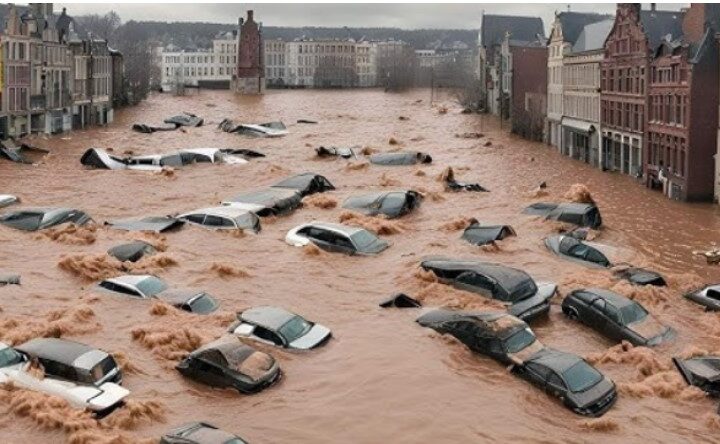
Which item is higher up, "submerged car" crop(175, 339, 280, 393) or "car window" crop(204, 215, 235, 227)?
"car window" crop(204, 215, 235, 227)

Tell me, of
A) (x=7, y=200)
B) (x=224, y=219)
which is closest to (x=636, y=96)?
(x=224, y=219)

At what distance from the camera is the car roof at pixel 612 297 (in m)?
23.2

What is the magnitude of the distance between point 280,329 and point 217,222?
43.5ft

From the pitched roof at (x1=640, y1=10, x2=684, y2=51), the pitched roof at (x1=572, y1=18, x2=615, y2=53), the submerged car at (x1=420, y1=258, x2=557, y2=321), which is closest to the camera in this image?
the submerged car at (x1=420, y1=258, x2=557, y2=321)

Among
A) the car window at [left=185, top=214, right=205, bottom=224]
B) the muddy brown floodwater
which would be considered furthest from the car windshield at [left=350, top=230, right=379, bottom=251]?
the car window at [left=185, top=214, right=205, bottom=224]

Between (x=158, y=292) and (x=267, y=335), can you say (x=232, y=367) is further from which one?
(x=158, y=292)

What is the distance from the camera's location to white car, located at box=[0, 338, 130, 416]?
1755 cm

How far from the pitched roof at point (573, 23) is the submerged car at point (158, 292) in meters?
50.8

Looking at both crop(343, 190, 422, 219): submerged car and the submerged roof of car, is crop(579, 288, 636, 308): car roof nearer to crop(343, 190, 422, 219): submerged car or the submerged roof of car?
the submerged roof of car

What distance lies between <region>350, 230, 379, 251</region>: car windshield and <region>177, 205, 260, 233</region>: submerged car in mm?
4347

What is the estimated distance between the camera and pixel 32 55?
72.2 meters

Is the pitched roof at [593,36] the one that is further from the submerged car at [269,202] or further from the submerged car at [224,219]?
the submerged car at [224,219]

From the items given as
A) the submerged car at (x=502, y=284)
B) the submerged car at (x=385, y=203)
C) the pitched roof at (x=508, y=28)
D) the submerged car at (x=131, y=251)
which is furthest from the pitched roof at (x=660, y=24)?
the pitched roof at (x=508, y=28)

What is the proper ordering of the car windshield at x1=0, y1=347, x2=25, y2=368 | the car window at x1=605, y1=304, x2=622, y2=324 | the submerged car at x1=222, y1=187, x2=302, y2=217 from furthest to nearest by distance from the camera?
the submerged car at x1=222, y1=187, x2=302, y2=217
the car window at x1=605, y1=304, x2=622, y2=324
the car windshield at x1=0, y1=347, x2=25, y2=368
